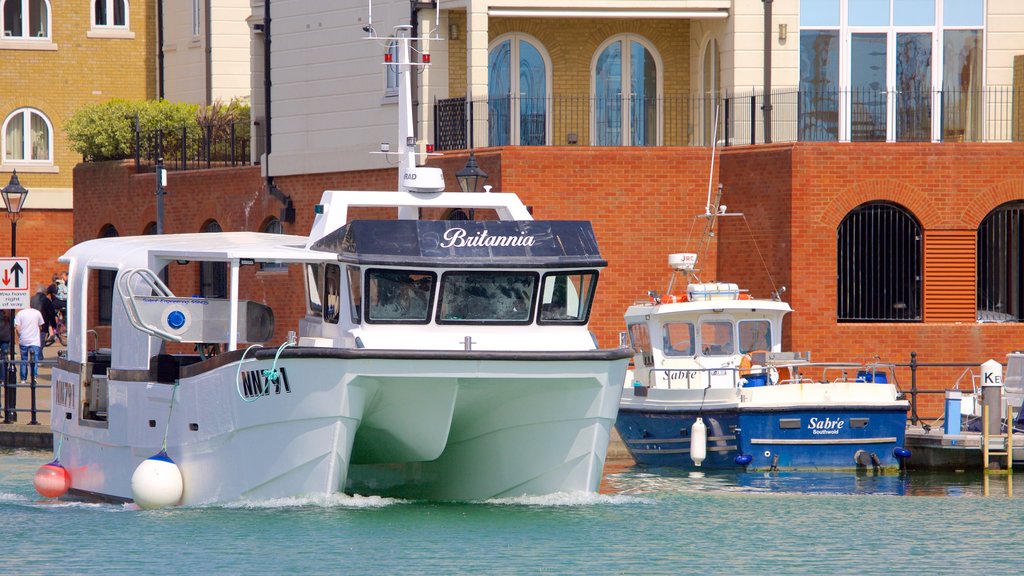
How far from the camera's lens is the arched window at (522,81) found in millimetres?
29578

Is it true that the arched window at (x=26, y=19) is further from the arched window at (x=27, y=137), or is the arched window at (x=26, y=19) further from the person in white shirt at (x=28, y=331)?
the person in white shirt at (x=28, y=331)

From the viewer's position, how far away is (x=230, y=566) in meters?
14.9

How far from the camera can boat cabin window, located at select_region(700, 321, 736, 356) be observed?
23625mm

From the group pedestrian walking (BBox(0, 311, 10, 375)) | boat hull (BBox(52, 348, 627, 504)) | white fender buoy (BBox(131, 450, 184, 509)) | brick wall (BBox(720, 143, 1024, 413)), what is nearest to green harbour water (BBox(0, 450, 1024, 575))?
white fender buoy (BBox(131, 450, 184, 509))

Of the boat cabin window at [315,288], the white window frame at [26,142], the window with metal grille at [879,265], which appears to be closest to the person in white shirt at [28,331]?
the boat cabin window at [315,288]

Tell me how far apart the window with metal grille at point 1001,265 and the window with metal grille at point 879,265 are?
109cm

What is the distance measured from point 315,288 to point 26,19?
87.9 feet

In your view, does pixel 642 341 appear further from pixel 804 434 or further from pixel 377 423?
pixel 377 423

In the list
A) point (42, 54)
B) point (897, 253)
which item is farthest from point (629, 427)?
point (42, 54)

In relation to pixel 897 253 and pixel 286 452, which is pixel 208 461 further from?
pixel 897 253

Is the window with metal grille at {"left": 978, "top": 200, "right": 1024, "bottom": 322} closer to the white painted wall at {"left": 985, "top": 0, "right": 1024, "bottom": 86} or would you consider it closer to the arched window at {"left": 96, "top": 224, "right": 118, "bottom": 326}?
the white painted wall at {"left": 985, "top": 0, "right": 1024, "bottom": 86}

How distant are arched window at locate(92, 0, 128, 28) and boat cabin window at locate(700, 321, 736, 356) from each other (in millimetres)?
23425

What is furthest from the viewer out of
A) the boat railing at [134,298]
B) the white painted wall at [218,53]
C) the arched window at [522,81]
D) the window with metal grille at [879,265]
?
the white painted wall at [218,53]

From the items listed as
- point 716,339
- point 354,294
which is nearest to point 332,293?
point 354,294
